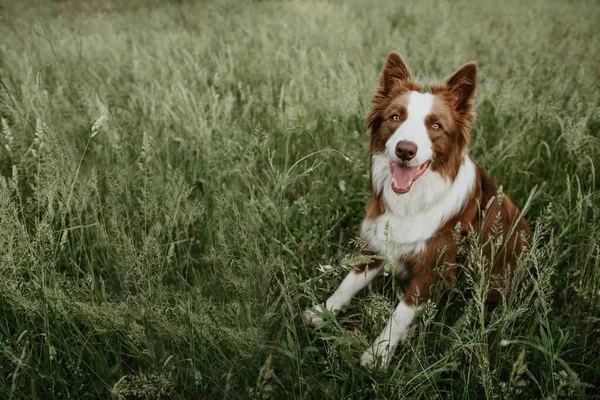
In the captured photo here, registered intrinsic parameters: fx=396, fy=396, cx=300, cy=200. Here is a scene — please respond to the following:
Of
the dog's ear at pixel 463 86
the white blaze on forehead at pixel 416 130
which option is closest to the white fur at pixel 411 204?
the white blaze on forehead at pixel 416 130

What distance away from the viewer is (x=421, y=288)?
6.22ft

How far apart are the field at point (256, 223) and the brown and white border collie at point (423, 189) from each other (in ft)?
0.44

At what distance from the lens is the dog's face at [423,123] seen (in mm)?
1864

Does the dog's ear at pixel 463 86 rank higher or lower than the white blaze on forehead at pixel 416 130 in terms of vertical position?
higher

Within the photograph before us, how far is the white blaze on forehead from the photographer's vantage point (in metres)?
1.82

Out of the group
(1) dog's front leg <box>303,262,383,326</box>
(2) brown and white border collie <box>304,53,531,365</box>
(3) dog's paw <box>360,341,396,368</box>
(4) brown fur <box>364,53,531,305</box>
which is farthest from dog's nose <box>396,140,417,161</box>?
(3) dog's paw <box>360,341,396,368</box>

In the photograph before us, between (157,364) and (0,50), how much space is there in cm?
442

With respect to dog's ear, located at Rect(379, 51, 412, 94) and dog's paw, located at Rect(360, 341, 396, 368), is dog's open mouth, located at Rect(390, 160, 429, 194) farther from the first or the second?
dog's paw, located at Rect(360, 341, 396, 368)

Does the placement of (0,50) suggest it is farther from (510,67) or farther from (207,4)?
(510,67)

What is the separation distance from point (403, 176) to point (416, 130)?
0.74 feet

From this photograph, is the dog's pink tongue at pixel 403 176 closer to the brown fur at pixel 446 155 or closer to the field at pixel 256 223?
the brown fur at pixel 446 155

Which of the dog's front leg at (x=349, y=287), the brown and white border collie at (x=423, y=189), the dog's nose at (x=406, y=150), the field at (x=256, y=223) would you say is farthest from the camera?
the dog's front leg at (x=349, y=287)

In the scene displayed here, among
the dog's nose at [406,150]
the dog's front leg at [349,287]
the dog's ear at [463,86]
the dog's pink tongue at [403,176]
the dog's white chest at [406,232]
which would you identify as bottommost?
the dog's front leg at [349,287]

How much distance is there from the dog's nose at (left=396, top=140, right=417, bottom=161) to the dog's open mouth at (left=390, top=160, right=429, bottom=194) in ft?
0.26
